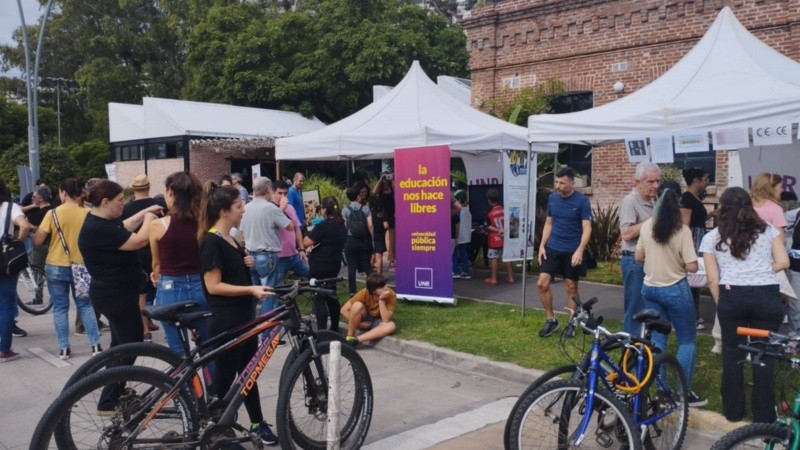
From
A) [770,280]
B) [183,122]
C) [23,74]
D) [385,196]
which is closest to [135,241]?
[770,280]

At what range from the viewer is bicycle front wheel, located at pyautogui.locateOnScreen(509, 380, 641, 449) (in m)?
3.88

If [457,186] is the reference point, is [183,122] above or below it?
above

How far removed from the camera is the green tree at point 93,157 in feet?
112

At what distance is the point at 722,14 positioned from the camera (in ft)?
27.9

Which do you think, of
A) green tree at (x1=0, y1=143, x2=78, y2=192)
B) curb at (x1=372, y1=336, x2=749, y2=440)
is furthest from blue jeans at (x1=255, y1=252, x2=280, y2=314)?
green tree at (x1=0, y1=143, x2=78, y2=192)

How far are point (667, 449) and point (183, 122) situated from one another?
23.3 metres

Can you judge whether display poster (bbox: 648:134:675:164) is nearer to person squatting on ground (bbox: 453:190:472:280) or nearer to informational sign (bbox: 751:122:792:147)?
informational sign (bbox: 751:122:792:147)

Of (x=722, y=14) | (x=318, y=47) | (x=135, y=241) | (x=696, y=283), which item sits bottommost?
(x=696, y=283)

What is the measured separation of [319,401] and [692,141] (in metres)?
4.73

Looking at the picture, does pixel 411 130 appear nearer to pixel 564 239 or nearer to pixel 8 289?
pixel 564 239

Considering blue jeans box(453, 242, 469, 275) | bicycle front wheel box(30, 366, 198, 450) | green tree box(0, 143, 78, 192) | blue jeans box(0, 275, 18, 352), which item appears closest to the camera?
bicycle front wheel box(30, 366, 198, 450)

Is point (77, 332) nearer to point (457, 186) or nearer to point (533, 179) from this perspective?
point (533, 179)

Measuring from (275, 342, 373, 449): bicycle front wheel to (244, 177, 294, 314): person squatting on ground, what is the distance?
3.22m

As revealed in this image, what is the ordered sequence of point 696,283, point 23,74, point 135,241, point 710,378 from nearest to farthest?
1. point 135,241
2. point 710,378
3. point 696,283
4. point 23,74
